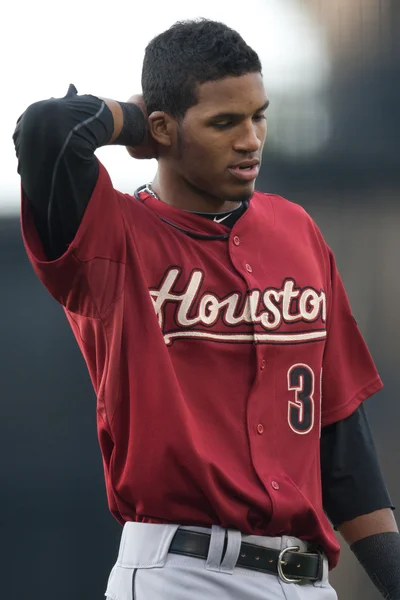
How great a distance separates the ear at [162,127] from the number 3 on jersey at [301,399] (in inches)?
17.5

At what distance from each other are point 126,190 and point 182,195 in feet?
3.57

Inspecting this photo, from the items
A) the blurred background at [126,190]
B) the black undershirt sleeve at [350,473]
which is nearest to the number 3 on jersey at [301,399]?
the black undershirt sleeve at [350,473]

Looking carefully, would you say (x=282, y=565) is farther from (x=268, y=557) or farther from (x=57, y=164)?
(x=57, y=164)

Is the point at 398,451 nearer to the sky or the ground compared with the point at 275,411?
nearer to the ground

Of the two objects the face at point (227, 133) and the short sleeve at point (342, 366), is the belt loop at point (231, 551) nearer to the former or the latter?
the short sleeve at point (342, 366)

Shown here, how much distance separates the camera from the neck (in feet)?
6.21

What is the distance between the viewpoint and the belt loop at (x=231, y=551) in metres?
1.75

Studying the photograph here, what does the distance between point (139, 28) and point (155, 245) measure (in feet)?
4.50

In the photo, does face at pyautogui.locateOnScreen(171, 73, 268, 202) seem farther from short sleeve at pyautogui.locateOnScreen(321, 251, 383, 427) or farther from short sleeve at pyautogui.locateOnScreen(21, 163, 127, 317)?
short sleeve at pyautogui.locateOnScreen(321, 251, 383, 427)

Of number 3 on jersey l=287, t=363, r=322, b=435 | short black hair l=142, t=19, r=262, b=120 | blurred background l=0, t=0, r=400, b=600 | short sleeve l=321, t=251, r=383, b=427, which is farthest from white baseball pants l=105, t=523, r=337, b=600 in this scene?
blurred background l=0, t=0, r=400, b=600

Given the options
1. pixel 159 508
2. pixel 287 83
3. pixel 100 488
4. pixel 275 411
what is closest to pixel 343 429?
pixel 275 411

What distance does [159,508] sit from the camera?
1751 millimetres

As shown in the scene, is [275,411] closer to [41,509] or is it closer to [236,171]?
[236,171]

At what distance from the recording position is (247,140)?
179 cm
